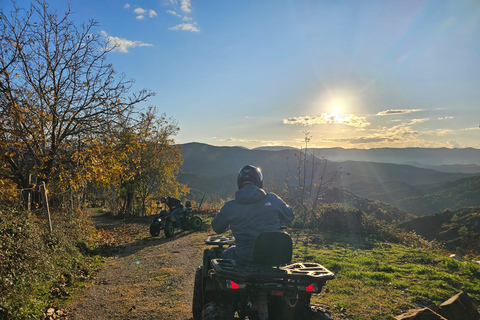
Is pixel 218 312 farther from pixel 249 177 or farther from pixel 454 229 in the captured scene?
pixel 454 229

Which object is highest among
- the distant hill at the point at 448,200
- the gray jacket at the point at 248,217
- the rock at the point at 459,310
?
the gray jacket at the point at 248,217

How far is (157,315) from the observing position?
5.22m

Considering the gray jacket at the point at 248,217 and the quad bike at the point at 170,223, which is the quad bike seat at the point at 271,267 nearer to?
the gray jacket at the point at 248,217

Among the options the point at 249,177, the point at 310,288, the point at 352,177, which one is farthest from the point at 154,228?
the point at 352,177

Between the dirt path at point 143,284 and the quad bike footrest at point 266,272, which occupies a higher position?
the quad bike footrest at point 266,272

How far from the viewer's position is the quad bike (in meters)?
13.7

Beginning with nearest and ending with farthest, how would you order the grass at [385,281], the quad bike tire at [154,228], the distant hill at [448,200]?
the grass at [385,281]
the quad bike tire at [154,228]
the distant hill at [448,200]

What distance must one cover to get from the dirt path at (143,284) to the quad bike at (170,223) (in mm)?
1250

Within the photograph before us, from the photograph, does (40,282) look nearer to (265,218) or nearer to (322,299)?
(265,218)

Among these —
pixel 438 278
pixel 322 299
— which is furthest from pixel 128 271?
pixel 438 278

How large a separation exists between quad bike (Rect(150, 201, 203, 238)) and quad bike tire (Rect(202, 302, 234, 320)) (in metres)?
11.2

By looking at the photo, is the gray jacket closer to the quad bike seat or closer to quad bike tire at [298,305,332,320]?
the quad bike seat

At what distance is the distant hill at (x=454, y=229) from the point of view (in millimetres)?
15320


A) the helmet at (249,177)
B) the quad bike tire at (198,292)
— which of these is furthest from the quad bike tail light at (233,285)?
the quad bike tire at (198,292)
